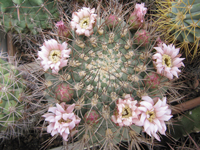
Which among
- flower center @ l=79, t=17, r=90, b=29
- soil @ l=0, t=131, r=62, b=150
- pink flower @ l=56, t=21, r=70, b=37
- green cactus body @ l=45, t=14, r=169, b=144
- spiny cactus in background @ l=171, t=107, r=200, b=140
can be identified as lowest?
soil @ l=0, t=131, r=62, b=150

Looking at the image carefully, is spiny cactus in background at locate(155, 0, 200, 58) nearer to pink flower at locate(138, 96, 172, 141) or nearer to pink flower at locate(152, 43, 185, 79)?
pink flower at locate(152, 43, 185, 79)

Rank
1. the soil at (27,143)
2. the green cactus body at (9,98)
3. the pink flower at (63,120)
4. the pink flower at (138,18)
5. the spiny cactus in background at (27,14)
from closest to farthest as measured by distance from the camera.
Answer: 1. the pink flower at (63,120)
2. the pink flower at (138,18)
3. the green cactus body at (9,98)
4. the spiny cactus in background at (27,14)
5. the soil at (27,143)

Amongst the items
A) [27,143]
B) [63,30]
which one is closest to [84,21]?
[63,30]

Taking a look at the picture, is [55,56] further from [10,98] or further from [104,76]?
[10,98]

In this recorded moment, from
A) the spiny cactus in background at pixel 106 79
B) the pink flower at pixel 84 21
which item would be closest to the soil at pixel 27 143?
the spiny cactus in background at pixel 106 79

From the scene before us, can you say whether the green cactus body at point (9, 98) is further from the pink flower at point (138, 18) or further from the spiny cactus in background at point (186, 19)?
the spiny cactus in background at point (186, 19)

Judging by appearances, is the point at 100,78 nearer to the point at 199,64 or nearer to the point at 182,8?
the point at 182,8

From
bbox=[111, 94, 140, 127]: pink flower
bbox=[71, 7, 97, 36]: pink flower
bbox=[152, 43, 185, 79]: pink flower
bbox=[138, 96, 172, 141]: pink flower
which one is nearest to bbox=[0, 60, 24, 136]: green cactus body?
bbox=[71, 7, 97, 36]: pink flower

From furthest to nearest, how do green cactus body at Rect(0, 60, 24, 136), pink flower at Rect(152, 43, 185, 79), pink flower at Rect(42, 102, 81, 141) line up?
green cactus body at Rect(0, 60, 24, 136) < pink flower at Rect(152, 43, 185, 79) < pink flower at Rect(42, 102, 81, 141)

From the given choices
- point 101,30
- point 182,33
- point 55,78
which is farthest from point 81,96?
point 182,33
